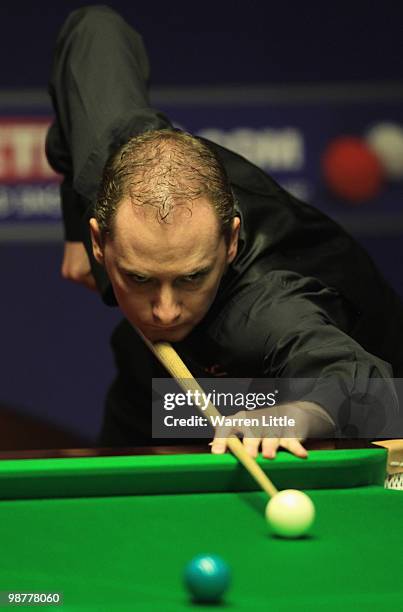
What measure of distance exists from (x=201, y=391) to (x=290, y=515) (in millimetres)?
805

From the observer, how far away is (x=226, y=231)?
8.74 feet

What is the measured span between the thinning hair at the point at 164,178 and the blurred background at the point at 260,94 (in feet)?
7.58

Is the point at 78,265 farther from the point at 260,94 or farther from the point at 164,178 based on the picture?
the point at 260,94

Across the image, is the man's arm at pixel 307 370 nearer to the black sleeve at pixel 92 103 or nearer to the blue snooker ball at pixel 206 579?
the black sleeve at pixel 92 103

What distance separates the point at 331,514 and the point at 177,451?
343 mm

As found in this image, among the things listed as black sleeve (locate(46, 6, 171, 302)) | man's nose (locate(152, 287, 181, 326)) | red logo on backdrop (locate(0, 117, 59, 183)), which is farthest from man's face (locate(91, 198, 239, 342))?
red logo on backdrop (locate(0, 117, 59, 183))

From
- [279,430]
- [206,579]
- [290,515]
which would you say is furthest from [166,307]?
[206,579]

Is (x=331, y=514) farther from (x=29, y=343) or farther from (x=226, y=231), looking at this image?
(x=29, y=343)

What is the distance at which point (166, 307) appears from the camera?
8.58 feet

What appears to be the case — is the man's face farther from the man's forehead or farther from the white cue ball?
the white cue ball

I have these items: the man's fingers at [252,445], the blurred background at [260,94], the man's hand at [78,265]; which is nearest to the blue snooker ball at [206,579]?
the man's fingers at [252,445]

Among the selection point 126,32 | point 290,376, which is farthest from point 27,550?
point 126,32

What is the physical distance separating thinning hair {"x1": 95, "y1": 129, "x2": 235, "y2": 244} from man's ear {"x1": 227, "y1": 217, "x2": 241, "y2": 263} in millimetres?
30

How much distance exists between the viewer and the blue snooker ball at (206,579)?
1518mm
